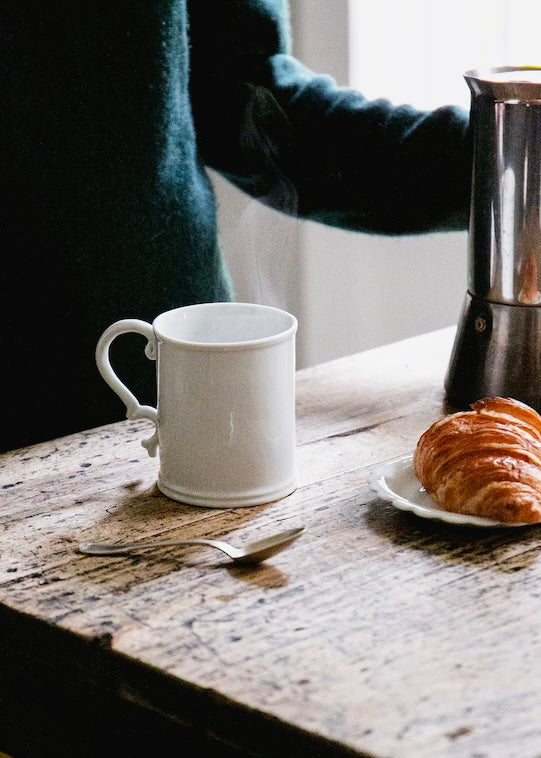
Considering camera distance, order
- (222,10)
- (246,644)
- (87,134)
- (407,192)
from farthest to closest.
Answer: (407,192) → (222,10) → (87,134) → (246,644)

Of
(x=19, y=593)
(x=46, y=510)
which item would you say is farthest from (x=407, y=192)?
(x=19, y=593)

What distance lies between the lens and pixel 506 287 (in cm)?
95

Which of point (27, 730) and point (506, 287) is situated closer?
point (27, 730)

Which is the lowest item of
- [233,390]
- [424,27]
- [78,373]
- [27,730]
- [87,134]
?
[27,730]

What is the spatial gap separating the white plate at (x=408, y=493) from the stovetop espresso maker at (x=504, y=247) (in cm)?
16

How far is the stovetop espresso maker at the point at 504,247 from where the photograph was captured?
91 cm

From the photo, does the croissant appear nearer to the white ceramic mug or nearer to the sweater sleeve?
the white ceramic mug

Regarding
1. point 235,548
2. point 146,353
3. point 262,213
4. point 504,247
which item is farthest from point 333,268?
point 235,548

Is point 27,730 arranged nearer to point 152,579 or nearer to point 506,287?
point 152,579

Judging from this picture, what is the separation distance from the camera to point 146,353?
818mm

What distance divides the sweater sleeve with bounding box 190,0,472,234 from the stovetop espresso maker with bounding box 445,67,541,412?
1.06 feet

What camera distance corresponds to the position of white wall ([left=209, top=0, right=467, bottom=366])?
1.36 meters

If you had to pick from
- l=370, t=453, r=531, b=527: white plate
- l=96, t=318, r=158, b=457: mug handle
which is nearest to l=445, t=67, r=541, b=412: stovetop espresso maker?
l=370, t=453, r=531, b=527: white plate

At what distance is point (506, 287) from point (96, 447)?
0.40 metres
